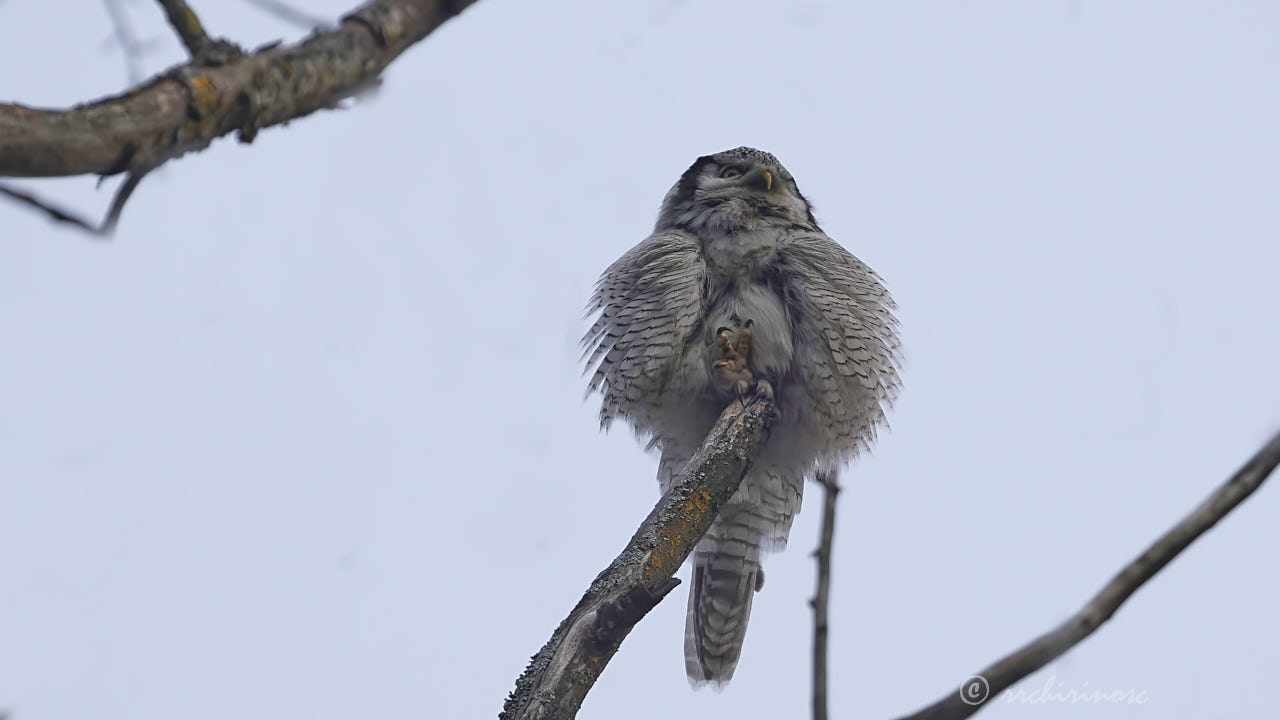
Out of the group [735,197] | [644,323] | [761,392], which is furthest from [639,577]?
[735,197]

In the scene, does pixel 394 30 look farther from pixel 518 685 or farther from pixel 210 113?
pixel 518 685

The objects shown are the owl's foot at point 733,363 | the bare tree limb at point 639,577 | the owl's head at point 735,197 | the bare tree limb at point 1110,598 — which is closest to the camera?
the bare tree limb at point 1110,598

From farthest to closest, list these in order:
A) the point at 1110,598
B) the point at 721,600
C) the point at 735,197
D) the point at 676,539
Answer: the point at 735,197, the point at 721,600, the point at 676,539, the point at 1110,598

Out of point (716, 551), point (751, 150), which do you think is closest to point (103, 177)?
point (716, 551)

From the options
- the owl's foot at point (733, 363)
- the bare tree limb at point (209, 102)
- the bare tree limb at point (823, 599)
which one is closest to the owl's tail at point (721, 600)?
the owl's foot at point (733, 363)

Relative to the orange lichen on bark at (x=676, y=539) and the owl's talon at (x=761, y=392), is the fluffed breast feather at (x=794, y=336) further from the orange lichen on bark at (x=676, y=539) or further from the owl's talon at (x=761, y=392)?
the orange lichen on bark at (x=676, y=539)

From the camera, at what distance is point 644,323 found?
14.0 feet

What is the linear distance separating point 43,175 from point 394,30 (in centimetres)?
63

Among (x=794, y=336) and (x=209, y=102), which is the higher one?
(x=794, y=336)

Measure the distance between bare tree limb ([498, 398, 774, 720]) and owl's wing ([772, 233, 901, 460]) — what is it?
34.6 inches

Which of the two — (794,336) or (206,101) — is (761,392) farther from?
(206,101)

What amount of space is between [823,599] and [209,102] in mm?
1376

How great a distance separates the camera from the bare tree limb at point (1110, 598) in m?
1.13

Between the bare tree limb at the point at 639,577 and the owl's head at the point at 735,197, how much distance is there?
1.46 m
